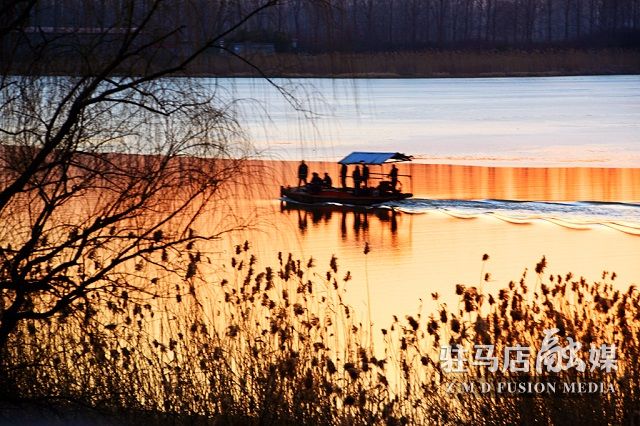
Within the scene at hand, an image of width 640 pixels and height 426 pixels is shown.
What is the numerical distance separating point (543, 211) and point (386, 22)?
28.9ft

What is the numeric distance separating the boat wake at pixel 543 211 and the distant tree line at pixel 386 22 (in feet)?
12.0

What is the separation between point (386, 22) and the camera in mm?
29219

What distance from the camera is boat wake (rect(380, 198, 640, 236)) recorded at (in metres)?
20.6

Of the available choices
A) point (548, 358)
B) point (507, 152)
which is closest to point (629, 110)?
point (507, 152)

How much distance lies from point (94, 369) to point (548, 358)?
10.2 ft

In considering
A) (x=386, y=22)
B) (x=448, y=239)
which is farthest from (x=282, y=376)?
(x=386, y=22)

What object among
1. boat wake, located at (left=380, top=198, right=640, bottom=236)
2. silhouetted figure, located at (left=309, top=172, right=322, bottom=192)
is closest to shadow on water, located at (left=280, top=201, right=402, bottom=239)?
silhouetted figure, located at (left=309, top=172, right=322, bottom=192)

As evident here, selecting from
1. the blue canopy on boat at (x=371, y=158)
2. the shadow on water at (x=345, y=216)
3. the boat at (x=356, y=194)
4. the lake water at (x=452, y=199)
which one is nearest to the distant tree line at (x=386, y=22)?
the lake water at (x=452, y=199)

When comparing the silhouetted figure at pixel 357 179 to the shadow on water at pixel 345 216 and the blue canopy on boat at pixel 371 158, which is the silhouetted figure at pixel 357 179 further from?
the shadow on water at pixel 345 216

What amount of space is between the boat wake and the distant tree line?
367 centimetres

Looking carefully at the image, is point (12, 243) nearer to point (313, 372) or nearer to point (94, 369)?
point (94, 369)

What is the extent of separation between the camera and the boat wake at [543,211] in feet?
67.7

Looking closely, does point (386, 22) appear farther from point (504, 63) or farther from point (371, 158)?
point (504, 63)

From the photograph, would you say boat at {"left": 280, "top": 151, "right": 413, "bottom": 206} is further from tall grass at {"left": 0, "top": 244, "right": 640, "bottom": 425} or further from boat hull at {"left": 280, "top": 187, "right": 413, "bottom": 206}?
tall grass at {"left": 0, "top": 244, "right": 640, "bottom": 425}
